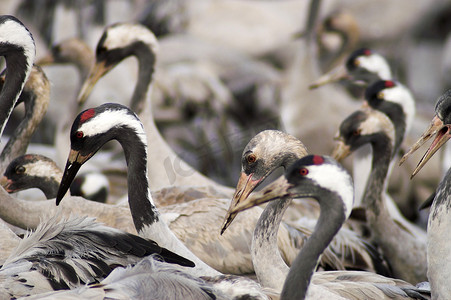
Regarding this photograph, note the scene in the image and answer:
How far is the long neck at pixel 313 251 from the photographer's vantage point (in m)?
2.73

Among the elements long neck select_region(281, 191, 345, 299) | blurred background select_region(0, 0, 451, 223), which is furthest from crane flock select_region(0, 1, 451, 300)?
blurred background select_region(0, 0, 451, 223)

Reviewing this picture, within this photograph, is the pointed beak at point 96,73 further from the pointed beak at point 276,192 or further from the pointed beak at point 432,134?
the pointed beak at point 276,192

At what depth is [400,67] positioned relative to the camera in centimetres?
1038

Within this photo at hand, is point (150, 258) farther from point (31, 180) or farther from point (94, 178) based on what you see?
point (94, 178)

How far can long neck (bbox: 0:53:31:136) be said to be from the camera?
12.9ft

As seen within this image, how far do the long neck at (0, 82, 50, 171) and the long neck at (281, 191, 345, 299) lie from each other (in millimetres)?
2373

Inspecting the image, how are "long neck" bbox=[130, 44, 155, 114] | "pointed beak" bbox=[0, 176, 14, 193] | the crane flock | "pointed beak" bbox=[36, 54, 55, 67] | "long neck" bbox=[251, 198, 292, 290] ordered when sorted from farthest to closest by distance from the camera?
"pointed beak" bbox=[36, 54, 55, 67]
"long neck" bbox=[130, 44, 155, 114]
"pointed beak" bbox=[0, 176, 14, 193]
"long neck" bbox=[251, 198, 292, 290]
the crane flock

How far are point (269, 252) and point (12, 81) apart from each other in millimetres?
1520

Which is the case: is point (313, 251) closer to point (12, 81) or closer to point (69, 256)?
point (69, 256)

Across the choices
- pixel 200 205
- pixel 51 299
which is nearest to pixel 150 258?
Answer: pixel 51 299

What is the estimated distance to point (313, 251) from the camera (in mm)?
2748

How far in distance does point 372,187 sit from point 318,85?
71.0 inches

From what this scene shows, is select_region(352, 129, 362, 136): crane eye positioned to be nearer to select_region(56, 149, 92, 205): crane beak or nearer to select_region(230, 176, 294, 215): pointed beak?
select_region(56, 149, 92, 205): crane beak

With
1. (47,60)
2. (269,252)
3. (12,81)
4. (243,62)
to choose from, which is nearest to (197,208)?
(269,252)
